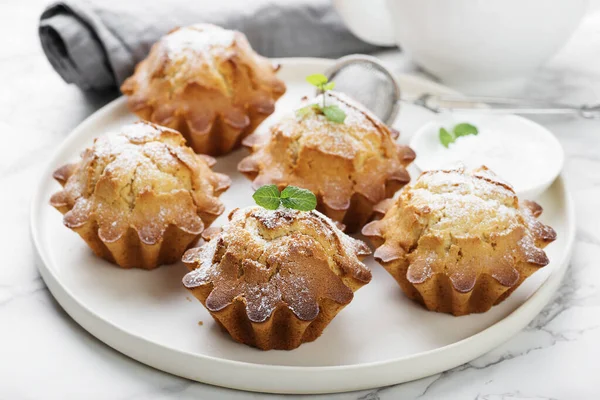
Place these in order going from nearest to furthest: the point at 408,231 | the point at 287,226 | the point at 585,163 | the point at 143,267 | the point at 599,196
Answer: the point at 287,226
the point at 408,231
the point at 143,267
the point at 599,196
the point at 585,163

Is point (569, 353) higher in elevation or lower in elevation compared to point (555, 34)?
lower

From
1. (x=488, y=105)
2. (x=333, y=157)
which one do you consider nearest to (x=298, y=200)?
(x=333, y=157)

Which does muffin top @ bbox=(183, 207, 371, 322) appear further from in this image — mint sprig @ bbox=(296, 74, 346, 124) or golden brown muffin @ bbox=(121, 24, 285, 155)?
golden brown muffin @ bbox=(121, 24, 285, 155)

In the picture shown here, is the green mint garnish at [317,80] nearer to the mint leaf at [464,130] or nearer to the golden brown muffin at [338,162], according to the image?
the golden brown muffin at [338,162]

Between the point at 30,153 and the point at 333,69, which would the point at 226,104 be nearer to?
the point at 333,69

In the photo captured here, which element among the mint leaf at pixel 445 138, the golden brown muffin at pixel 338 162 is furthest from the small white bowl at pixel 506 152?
the golden brown muffin at pixel 338 162

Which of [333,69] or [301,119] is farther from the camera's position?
[333,69]

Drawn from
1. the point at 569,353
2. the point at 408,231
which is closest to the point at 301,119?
the point at 408,231
